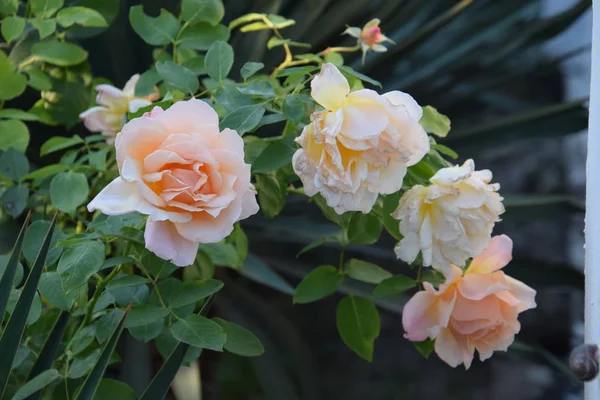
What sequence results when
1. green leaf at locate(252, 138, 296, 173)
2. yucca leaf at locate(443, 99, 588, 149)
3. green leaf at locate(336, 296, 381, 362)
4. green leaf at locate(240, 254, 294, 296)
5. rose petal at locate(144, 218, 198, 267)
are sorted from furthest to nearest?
yucca leaf at locate(443, 99, 588, 149) < green leaf at locate(240, 254, 294, 296) < green leaf at locate(336, 296, 381, 362) < green leaf at locate(252, 138, 296, 173) < rose petal at locate(144, 218, 198, 267)

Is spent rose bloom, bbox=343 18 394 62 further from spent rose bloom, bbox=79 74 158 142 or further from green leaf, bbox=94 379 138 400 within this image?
green leaf, bbox=94 379 138 400

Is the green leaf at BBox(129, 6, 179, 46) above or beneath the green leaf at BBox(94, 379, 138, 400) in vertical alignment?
above

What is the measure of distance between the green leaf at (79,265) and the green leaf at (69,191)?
137mm

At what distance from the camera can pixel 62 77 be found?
991mm

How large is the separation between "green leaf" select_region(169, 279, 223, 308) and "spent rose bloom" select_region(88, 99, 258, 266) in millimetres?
75

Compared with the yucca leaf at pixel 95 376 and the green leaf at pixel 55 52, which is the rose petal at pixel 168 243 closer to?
the yucca leaf at pixel 95 376

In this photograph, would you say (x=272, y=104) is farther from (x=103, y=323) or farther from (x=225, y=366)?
(x=225, y=366)

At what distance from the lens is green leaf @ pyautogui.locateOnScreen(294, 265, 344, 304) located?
0.75 m

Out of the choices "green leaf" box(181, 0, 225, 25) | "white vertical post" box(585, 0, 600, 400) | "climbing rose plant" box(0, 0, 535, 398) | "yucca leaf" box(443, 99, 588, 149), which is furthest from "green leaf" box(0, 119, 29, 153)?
"yucca leaf" box(443, 99, 588, 149)

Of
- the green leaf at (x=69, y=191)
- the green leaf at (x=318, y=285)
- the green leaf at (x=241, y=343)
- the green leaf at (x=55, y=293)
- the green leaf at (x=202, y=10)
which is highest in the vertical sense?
the green leaf at (x=202, y=10)

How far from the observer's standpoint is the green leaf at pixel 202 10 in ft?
2.76

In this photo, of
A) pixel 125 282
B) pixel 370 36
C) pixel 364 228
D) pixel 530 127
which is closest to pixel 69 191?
pixel 125 282

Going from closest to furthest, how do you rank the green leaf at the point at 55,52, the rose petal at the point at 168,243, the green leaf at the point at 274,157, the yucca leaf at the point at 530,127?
1. the rose petal at the point at 168,243
2. the green leaf at the point at 274,157
3. the green leaf at the point at 55,52
4. the yucca leaf at the point at 530,127

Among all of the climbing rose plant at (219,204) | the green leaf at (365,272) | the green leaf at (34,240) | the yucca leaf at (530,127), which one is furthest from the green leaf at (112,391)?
the yucca leaf at (530,127)
